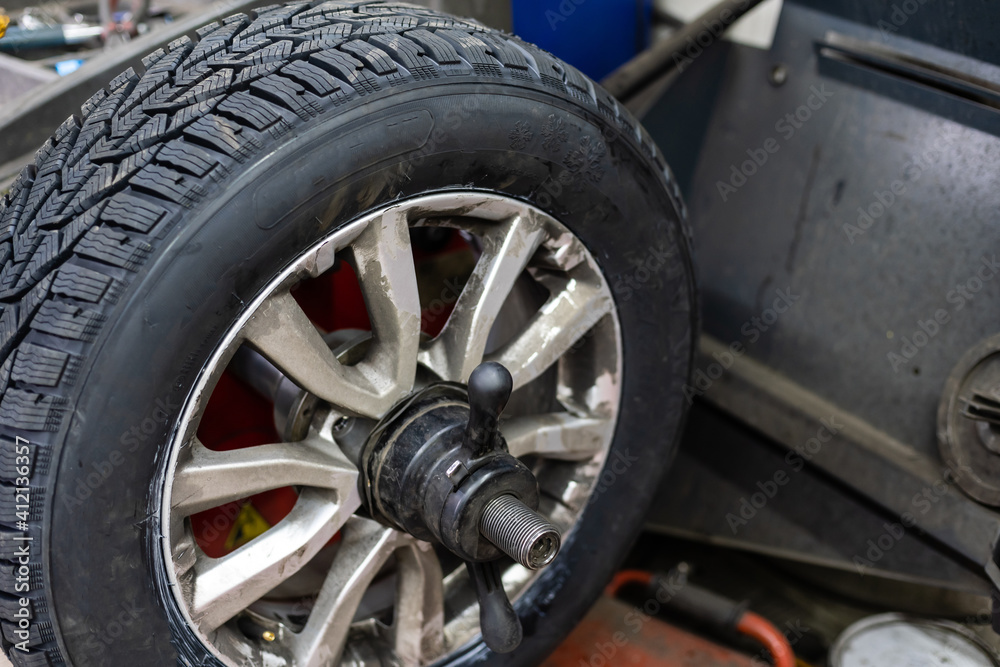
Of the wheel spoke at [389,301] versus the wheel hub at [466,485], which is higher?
the wheel spoke at [389,301]

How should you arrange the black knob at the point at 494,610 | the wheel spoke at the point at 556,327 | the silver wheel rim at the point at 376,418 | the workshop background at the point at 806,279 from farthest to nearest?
the workshop background at the point at 806,279 → the wheel spoke at the point at 556,327 → the black knob at the point at 494,610 → the silver wheel rim at the point at 376,418

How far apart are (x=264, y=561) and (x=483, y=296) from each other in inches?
16.4

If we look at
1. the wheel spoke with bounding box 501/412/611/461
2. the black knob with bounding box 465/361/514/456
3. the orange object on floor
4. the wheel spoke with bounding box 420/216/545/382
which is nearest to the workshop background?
the orange object on floor

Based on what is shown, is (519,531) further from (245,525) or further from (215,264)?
(245,525)

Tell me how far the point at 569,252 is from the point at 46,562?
28.4 inches

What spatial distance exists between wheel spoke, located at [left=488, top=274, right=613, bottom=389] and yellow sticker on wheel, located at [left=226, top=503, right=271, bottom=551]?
0.52m

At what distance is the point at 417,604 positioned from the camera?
1190mm

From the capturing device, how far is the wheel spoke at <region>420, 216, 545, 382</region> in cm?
109

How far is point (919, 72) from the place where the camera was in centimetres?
152

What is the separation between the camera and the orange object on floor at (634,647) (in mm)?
1663

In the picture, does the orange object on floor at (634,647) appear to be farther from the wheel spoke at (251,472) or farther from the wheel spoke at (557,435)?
the wheel spoke at (251,472)

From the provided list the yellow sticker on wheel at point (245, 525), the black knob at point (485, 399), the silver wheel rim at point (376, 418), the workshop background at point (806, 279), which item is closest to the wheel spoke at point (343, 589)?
the silver wheel rim at point (376, 418)

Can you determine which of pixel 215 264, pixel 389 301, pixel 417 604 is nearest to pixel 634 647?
pixel 417 604

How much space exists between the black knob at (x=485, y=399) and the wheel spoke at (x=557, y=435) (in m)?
0.22
